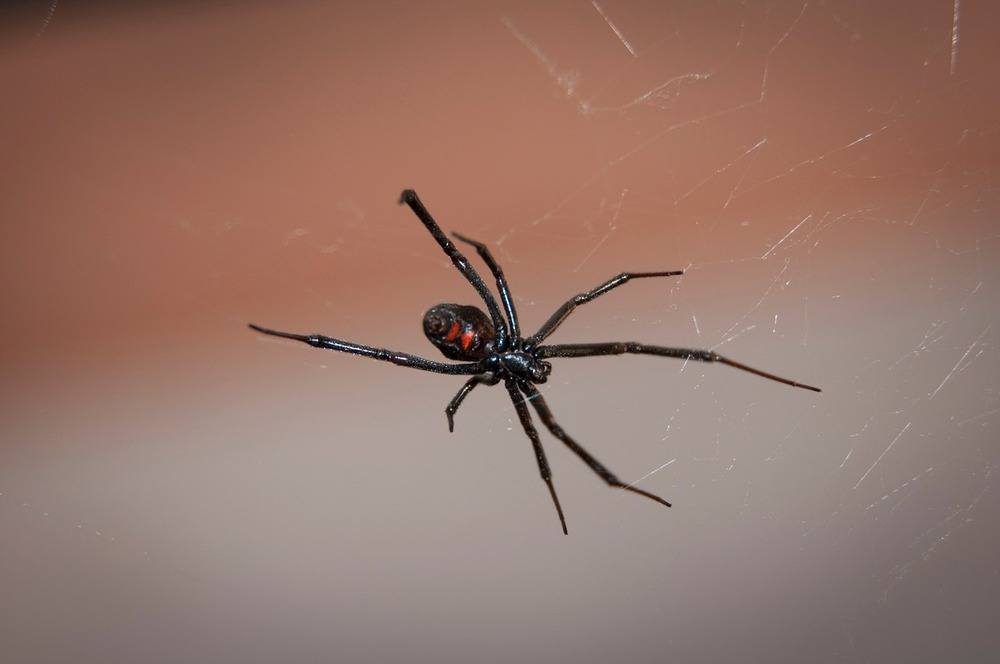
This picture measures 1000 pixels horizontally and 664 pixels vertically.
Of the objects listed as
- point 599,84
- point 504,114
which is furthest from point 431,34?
point 599,84

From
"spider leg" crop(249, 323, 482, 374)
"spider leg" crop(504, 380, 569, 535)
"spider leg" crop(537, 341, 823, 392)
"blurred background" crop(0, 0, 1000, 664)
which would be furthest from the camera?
"blurred background" crop(0, 0, 1000, 664)

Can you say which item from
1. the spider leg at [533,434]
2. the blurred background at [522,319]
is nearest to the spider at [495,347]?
the spider leg at [533,434]

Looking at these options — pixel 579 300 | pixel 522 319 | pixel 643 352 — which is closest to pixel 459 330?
pixel 579 300

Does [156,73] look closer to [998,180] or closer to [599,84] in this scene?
[599,84]

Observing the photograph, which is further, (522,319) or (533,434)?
(522,319)

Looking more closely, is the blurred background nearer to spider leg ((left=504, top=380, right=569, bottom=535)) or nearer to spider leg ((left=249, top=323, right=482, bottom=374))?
spider leg ((left=504, top=380, right=569, bottom=535))

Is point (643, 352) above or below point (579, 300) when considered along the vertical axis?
below

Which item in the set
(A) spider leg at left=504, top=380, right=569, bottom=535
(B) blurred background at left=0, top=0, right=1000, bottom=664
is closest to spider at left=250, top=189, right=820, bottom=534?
(A) spider leg at left=504, top=380, right=569, bottom=535

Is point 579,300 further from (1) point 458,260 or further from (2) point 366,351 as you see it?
(2) point 366,351
